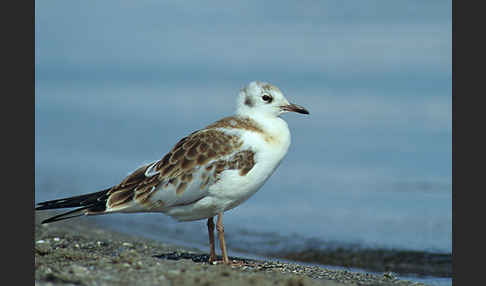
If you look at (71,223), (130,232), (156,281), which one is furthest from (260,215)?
(156,281)

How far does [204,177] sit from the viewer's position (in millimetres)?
7734

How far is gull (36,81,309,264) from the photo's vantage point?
7.74 m

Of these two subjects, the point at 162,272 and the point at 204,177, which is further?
the point at 204,177

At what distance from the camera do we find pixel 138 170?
8.30m

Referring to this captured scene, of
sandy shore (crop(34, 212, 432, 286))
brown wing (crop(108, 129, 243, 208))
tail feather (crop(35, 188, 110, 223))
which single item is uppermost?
brown wing (crop(108, 129, 243, 208))

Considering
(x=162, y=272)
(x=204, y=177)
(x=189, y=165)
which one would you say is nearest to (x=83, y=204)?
(x=189, y=165)

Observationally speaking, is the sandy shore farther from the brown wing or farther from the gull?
the brown wing

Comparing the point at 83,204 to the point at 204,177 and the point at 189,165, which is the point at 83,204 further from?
the point at 204,177

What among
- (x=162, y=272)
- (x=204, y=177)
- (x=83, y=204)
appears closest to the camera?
(x=162, y=272)

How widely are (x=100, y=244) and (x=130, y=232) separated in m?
3.74

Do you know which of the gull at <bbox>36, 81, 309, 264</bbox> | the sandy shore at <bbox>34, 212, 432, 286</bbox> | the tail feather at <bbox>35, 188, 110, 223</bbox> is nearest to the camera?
the sandy shore at <bbox>34, 212, 432, 286</bbox>

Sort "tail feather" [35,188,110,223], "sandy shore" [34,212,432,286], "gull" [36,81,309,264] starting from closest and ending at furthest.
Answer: "sandy shore" [34,212,432,286]
"gull" [36,81,309,264]
"tail feather" [35,188,110,223]

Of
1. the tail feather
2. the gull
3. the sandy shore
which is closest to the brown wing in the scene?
the gull

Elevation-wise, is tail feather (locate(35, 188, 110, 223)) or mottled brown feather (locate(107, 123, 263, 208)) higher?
mottled brown feather (locate(107, 123, 263, 208))
